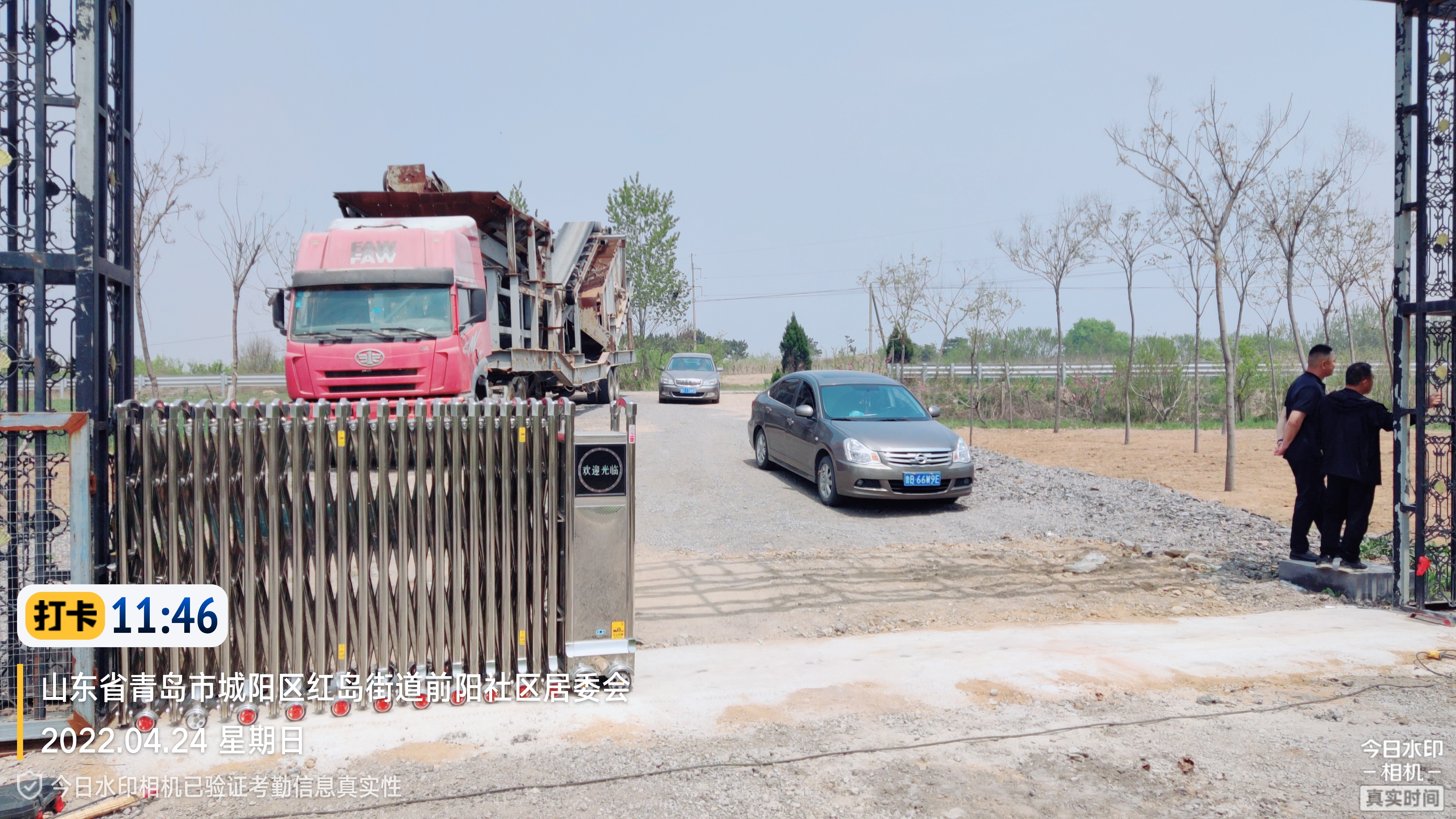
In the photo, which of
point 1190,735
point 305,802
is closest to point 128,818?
point 305,802

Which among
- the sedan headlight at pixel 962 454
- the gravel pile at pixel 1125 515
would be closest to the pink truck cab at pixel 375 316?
the sedan headlight at pixel 962 454

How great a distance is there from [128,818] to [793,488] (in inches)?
361

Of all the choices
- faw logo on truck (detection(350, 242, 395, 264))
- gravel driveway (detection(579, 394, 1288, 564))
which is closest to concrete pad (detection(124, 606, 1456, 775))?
gravel driveway (detection(579, 394, 1288, 564))

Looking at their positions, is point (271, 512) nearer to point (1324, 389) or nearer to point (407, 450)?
point (407, 450)

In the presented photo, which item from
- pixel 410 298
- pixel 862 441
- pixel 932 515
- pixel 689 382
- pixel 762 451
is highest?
pixel 410 298

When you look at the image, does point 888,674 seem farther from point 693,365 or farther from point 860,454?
point 693,365

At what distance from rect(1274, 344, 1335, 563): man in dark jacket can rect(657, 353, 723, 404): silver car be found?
66.0ft

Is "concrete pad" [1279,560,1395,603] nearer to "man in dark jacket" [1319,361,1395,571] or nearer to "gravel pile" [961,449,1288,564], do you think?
"man in dark jacket" [1319,361,1395,571]

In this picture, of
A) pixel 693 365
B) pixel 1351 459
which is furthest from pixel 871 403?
pixel 693 365

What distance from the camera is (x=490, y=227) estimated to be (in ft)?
50.5

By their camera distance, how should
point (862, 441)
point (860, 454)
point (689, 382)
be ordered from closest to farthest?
point (860, 454) < point (862, 441) < point (689, 382)

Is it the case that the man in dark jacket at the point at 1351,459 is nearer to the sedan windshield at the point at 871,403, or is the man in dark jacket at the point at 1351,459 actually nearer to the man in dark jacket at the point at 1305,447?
the man in dark jacket at the point at 1305,447

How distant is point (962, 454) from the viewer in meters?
10.5

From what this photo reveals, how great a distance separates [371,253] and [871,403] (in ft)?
23.4
